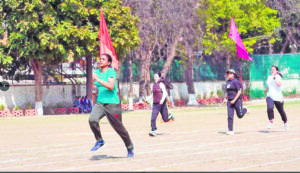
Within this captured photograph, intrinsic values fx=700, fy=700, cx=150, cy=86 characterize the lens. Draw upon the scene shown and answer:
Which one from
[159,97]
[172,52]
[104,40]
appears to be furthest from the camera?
[172,52]

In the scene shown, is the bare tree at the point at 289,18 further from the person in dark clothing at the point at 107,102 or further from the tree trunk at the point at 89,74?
the person in dark clothing at the point at 107,102

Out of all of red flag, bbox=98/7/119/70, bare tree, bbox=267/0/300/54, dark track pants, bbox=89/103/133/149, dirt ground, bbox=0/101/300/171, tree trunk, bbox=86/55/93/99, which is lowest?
dirt ground, bbox=0/101/300/171

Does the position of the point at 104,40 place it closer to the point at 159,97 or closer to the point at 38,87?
the point at 159,97

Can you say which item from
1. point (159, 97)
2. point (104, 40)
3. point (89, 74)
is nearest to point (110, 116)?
point (159, 97)

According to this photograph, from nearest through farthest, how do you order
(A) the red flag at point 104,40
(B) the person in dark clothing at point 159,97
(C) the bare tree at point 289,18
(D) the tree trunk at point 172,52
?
(B) the person in dark clothing at point 159,97
(A) the red flag at point 104,40
(D) the tree trunk at point 172,52
(C) the bare tree at point 289,18

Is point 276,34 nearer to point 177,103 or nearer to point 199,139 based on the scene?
point 177,103

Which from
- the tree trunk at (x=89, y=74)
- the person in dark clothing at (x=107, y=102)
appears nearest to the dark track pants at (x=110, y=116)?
the person in dark clothing at (x=107, y=102)

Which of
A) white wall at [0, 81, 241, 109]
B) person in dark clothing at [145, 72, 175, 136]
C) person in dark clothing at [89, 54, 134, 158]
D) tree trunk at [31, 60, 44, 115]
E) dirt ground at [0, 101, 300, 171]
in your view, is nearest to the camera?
dirt ground at [0, 101, 300, 171]

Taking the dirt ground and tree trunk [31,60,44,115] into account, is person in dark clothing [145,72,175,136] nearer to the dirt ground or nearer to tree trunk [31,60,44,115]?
the dirt ground

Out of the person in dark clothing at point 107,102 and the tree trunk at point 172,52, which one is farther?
the tree trunk at point 172,52

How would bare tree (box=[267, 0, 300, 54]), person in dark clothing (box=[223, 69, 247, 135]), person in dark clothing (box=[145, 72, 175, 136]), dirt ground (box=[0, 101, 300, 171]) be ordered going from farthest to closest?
bare tree (box=[267, 0, 300, 54]), person in dark clothing (box=[145, 72, 175, 136]), person in dark clothing (box=[223, 69, 247, 135]), dirt ground (box=[0, 101, 300, 171])

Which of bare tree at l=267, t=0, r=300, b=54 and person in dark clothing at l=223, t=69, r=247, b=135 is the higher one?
bare tree at l=267, t=0, r=300, b=54

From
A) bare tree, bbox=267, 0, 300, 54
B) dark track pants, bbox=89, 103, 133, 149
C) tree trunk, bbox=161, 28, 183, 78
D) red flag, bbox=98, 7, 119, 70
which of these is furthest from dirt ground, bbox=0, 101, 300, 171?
bare tree, bbox=267, 0, 300, 54

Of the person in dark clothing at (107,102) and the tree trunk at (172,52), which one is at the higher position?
the tree trunk at (172,52)
